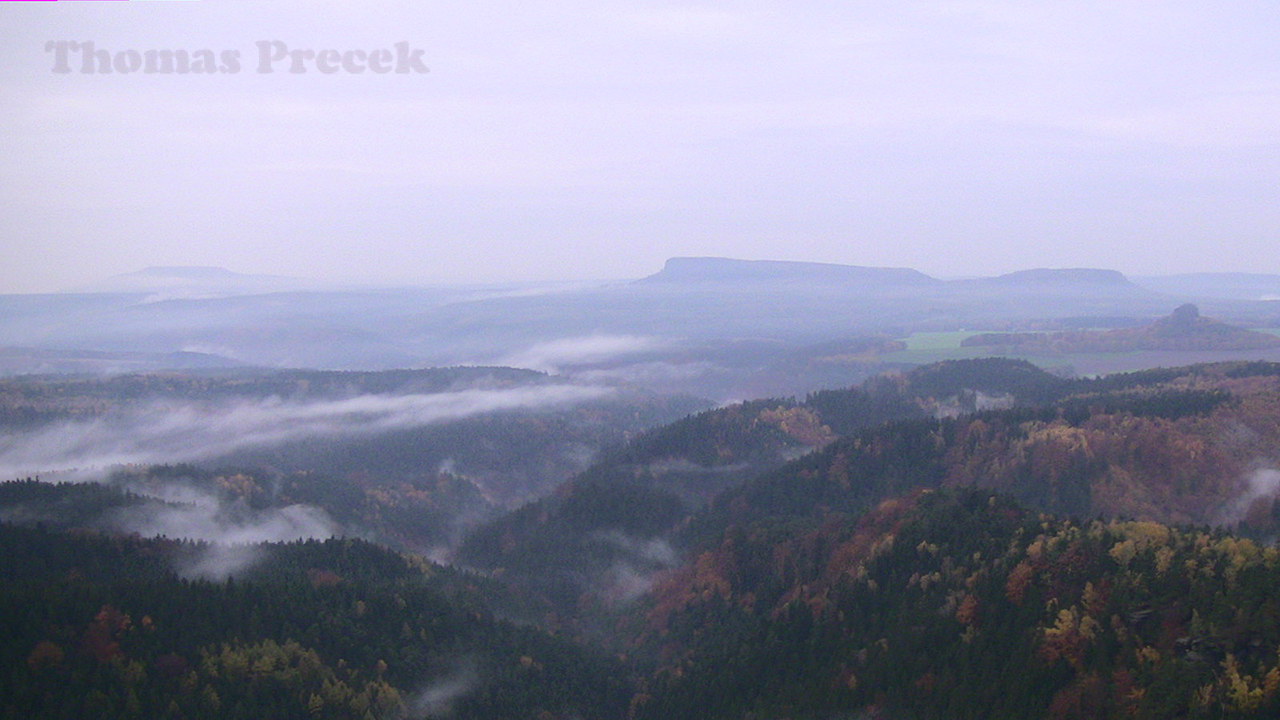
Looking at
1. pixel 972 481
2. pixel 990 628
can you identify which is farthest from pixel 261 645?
pixel 972 481

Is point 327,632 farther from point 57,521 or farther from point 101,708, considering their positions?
point 57,521

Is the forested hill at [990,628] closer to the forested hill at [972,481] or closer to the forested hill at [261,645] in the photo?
the forested hill at [261,645]

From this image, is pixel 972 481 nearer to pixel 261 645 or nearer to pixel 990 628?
pixel 990 628

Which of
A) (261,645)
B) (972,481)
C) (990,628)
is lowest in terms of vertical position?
(261,645)

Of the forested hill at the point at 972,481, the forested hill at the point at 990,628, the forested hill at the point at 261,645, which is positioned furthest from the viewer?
the forested hill at the point at 972,481

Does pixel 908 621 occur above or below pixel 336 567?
above

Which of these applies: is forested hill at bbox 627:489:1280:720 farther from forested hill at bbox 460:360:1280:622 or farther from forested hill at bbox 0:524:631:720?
forested hill at bbox 460:360:1280:622

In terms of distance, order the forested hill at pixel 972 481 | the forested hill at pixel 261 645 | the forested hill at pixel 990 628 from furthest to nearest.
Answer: the forested hill at pixel 972 481, the forested hill at pixel 261 645, the forested hill at pixel 990 628

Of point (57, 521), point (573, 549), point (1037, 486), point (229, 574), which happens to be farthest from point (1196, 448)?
point (57, 521)

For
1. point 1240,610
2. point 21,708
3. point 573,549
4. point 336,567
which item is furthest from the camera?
point 573,549

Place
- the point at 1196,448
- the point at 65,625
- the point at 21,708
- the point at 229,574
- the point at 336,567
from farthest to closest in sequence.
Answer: the point at 1196,448 < the point at 336,567 < the point at 229,574 < the point at 65,625 < the point at 21,708

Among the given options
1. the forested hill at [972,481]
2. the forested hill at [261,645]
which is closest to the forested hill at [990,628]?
the forested hill at [261,645]
